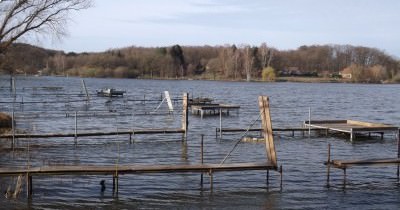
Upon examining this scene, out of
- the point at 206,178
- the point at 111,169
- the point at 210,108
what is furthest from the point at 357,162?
the point at 210,108

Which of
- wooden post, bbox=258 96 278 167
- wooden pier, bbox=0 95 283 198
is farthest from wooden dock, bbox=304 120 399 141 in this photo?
wooden pier, bbox=0 95 283 198

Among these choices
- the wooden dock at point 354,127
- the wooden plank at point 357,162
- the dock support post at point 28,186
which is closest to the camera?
the dock support post at point 28,186

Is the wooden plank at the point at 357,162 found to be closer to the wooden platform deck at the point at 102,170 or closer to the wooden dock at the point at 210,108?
the wooden platform deck at the point at 102,170

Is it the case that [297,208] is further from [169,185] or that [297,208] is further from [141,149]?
[141,149]

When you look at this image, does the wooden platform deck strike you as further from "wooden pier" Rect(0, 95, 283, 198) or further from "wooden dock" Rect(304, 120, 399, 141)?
"wooden dock" Rect(304, 120, 399, 141)

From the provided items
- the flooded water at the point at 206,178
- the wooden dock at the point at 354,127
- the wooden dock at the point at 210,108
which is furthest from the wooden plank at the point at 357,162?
the wooden dock at the point at 210,108

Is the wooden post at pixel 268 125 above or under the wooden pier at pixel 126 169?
above

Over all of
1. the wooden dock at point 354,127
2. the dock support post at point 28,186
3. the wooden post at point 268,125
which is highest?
the wooden post at point 268,125

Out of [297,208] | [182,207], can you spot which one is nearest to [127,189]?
[182,207]

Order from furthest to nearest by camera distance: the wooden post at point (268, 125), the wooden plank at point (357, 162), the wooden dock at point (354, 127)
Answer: the wooden dock at point (354, 127), the wooden plank at point (357, 162), the wooden post at point (268, 125)

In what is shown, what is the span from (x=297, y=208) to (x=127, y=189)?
6.26 meters

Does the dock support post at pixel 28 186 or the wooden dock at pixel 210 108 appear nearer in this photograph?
the dock support post at pixel 28 186

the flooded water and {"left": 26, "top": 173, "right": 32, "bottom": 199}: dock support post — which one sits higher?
{"left": 26, "top": 173, "right": 32, "bottom": 199}: dock support post

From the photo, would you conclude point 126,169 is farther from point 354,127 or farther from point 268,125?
point 354,127
